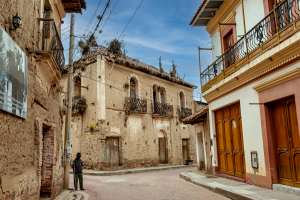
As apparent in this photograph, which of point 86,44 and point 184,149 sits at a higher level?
point 86,44

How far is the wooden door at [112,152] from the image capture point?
18170 millimetres

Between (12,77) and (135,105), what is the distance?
15.8m

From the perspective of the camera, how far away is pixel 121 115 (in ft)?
63.4

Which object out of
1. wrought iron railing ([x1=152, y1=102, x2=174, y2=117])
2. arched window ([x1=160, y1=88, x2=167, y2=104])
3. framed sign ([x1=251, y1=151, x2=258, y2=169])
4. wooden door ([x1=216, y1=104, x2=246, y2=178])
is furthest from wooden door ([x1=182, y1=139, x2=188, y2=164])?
framed sign ([x1=251, y1=151, x2=258, y2=169])

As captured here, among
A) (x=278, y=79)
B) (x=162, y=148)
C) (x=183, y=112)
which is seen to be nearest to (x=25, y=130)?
(x=278, y=79)

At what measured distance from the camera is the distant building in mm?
7148

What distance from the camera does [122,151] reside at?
18.9m

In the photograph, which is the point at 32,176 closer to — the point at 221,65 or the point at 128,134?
the point at 221,65

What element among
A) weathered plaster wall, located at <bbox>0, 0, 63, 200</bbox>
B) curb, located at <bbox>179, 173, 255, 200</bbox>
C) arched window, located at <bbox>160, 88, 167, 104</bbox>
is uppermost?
arched window, located at <bbox>160, 88, 167, 104</bbox>

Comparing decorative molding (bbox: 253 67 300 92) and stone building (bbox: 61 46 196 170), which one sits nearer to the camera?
decorative molding (bbox: 253 67 300 92)

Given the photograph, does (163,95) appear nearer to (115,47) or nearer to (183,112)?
(183,112)

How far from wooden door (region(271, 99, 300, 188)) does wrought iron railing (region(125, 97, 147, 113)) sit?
42.2 feet

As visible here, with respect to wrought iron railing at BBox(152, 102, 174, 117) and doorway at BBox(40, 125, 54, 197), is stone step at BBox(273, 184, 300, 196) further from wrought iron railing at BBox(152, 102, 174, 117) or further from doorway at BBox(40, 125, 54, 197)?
wrought iron railing at BBox(152, 102, 174, 117)

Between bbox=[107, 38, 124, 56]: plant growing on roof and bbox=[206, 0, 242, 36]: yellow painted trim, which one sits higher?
bbox=[107, 38, 124, 56]: plant growing on roof
